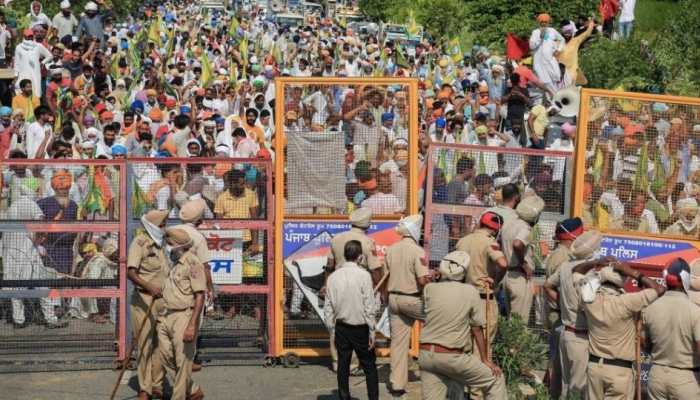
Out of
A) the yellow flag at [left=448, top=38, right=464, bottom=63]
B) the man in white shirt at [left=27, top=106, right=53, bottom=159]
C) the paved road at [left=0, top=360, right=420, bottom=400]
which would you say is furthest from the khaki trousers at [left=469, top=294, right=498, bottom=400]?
the yellow flag at [left=448, top=38, right=464, bottom=63]

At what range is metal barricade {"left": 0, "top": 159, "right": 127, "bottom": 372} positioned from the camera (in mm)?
13734

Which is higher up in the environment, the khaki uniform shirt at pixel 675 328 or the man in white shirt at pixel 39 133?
the man in white shirt at pixel 39 133

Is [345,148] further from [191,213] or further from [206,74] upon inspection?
[206,74]

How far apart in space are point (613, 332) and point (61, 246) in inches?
233

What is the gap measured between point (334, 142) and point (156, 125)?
20.3ft

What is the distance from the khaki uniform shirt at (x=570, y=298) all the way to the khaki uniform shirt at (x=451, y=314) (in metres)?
0.78

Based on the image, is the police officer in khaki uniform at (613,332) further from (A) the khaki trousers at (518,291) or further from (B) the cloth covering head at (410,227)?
(B) the cloth covering head at (410,227)

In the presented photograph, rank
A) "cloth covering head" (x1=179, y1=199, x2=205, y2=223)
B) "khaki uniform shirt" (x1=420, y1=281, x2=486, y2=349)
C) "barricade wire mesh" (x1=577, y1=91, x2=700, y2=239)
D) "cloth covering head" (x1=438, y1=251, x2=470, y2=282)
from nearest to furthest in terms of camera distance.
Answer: "khaki uniform shirt" (x1=420, y1=281, x2=486, y2=349) < "cloth covering head" (x1=438, y1=251, x2=470, y2=282) < "cloth covering head" (x1=179, y1=199, x2=205, y2=223) < "barricade wire mesh" (x1=577, y1=91, x2=700, y2=239)

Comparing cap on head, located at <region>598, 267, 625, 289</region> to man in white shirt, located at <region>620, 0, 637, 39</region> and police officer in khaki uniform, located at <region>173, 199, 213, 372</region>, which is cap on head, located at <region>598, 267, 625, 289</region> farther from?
man in white shirt, located at <region>620, 0, 637, 39</region>

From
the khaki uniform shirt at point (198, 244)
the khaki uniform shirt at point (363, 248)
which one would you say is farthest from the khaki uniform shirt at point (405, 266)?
the khaki uniform shirt at point (198, 244)

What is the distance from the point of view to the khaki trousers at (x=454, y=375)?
10914 mm

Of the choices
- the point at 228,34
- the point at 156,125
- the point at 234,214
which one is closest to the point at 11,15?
the point at 228,34

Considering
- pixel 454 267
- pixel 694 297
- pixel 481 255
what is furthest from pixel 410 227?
pixel 694 297

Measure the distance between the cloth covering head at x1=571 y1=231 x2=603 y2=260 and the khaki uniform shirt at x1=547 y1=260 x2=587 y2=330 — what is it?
0.21ft
